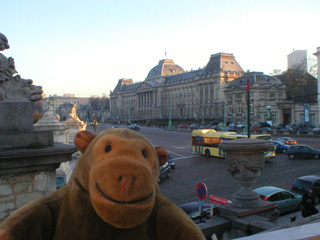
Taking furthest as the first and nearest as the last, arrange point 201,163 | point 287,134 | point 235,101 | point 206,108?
1. point 206,108
2. point 235,101
3. point 287,134
4. point 201,163

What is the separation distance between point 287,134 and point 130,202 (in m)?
39.9

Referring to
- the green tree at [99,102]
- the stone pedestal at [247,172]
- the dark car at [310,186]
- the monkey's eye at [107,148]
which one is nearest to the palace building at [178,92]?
the green tree at [99,102]

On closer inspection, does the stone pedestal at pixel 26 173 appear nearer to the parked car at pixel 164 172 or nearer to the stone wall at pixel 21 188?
the stone wall at pixel 21 188

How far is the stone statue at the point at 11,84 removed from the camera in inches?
200

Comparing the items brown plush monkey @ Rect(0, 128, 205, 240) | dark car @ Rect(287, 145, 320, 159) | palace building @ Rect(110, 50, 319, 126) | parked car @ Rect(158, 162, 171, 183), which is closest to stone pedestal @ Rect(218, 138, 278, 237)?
brown plush monkey @ Rect(0, 128, 205, 240)

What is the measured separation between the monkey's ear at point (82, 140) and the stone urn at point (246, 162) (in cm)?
417

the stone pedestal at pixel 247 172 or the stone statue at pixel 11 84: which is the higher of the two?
the stone statue at pixel 11 84

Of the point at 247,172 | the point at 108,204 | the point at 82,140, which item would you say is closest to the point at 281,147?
the point at 247,172

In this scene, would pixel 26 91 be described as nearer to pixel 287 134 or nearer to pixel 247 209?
pixel 247 209

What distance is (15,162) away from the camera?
13.8 feet

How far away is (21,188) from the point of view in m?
4.39

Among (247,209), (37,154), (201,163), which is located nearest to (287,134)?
(201,163)

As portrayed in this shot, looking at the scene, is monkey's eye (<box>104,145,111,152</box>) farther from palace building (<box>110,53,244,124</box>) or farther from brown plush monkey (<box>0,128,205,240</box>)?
palace building (<box>110,53,244,124</box>)

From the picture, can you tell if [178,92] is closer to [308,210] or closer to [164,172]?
[164,172]
